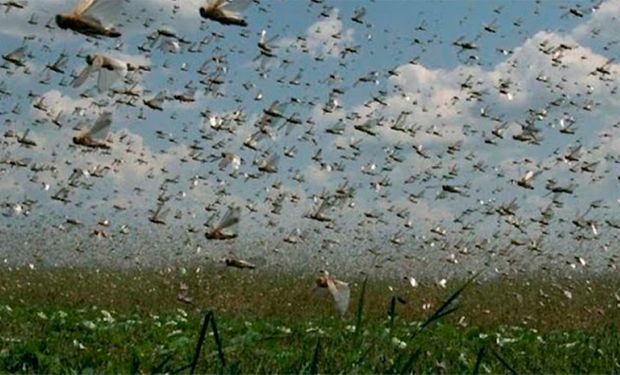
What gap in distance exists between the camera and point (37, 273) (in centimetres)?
2198

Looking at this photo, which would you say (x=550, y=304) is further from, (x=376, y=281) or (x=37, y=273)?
(x=37, y=273)

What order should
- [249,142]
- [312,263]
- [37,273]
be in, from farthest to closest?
[312,263] < [37,273] < [249,142]

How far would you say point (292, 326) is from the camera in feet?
35.3

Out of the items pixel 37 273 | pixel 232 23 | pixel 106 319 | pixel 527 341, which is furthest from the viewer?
pixel 37 273

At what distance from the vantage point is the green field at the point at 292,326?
6.55 m

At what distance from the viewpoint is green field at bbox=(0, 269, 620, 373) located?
Result: 6547 mm

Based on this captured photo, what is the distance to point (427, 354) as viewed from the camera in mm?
7789

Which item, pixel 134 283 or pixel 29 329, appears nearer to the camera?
pixel 29 329

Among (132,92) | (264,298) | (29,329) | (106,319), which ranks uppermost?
(132,92)

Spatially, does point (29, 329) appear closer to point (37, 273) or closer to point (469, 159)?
point (469, 159)

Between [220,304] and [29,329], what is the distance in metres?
6.08

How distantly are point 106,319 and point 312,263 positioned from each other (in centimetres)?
1264

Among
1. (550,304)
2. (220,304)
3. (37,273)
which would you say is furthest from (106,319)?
(37,273)

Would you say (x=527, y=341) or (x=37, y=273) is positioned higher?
(x=527, y=341)
